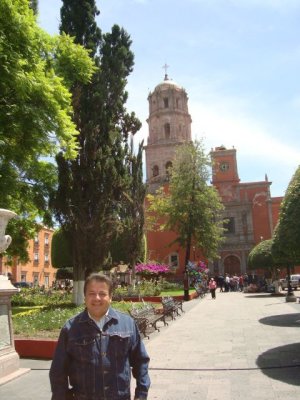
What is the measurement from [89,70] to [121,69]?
5.63 m

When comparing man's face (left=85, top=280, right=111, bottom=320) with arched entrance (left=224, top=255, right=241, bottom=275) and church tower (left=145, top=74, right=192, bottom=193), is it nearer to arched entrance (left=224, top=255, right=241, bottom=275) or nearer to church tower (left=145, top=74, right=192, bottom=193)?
church tower (left=145, top=74, right=192, bottom=193)

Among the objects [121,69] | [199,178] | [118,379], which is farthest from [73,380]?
[199,178]

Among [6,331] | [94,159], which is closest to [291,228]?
[6,331]

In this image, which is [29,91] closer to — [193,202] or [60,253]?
[193,202]

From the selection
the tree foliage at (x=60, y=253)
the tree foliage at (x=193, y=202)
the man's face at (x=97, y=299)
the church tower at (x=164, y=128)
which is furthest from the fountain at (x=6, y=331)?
the church tower at (x=164, y=128)

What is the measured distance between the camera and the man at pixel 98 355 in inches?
106

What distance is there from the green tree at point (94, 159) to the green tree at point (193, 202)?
17014 millimetres

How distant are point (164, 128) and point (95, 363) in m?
43.7

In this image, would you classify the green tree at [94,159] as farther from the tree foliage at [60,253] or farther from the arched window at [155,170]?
the arched window at [155,170]

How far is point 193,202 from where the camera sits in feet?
118

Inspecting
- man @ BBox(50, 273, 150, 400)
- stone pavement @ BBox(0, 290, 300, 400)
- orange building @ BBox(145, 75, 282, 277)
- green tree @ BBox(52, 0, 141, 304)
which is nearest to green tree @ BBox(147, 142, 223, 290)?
orange building @ BBox(145, 75, 282, 277)

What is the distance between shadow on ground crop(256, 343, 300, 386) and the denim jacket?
13.2 feet

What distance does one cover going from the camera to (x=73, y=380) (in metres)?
2.77

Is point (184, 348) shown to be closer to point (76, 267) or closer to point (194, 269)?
point (76, 267)
